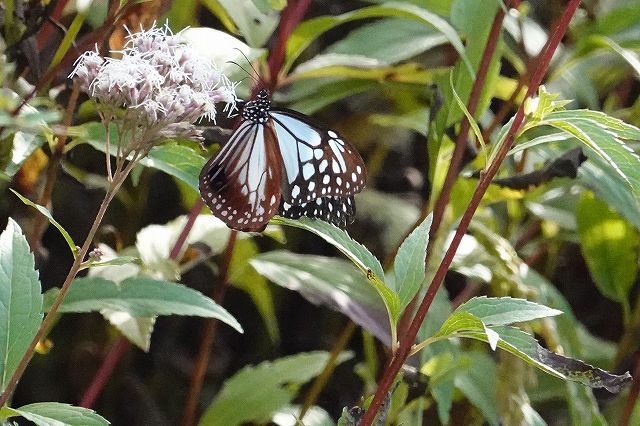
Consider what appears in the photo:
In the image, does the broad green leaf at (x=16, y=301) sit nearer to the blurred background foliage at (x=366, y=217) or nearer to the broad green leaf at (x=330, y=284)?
the blurred background foliage at (x=366, y=217)

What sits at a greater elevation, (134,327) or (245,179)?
(245,179)

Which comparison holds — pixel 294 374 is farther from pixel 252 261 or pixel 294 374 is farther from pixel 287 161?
pixel 287 161

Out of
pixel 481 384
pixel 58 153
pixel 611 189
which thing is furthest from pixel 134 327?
pixel 611 189

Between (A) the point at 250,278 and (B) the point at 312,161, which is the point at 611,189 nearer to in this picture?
(B) the point at 312,161

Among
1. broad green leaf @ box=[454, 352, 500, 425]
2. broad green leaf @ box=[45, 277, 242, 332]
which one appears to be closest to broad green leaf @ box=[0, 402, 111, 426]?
broad green leaf @ box=[45, 277, 242, 332]

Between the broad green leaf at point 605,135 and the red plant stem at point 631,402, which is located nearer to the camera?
the broad green leaf at point 605,135

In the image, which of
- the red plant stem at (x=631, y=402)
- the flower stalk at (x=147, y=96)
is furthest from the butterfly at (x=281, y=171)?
the red plant stem at (x=631, y=402)
